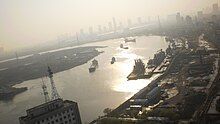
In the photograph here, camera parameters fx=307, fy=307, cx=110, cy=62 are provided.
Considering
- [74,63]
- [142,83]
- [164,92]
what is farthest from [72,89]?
[74,63]

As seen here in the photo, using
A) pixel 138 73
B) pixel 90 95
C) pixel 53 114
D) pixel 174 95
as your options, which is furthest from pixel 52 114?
pixel 138 73

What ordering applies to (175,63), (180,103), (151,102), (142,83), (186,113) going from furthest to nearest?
(175,63), (142,83), (151,102), (180,103), (186,113)

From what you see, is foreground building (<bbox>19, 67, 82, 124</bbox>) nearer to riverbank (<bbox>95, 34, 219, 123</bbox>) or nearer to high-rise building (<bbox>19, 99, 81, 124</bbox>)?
high-rise building (<bbox>19, 99, 81, 124</bbox>)

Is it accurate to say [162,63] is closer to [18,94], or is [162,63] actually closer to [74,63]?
[18,94]

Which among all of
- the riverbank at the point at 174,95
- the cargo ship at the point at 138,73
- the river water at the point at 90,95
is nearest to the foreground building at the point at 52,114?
the riverbank at the point at 174,95

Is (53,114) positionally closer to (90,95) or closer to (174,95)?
(174,95)

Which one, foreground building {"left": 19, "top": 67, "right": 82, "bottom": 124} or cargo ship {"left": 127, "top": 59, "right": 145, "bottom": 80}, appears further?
cargo ship {"left": 127, "top": 59, "right": 145, "bottom": 80}

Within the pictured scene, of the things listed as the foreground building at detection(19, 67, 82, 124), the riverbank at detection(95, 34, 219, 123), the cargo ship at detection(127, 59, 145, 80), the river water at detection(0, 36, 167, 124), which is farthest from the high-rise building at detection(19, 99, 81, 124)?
the cargo ship at detection(127, 59, 145, 80)

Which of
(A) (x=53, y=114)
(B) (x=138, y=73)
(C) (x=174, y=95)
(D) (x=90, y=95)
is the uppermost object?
(A) (x=53, y=114)
